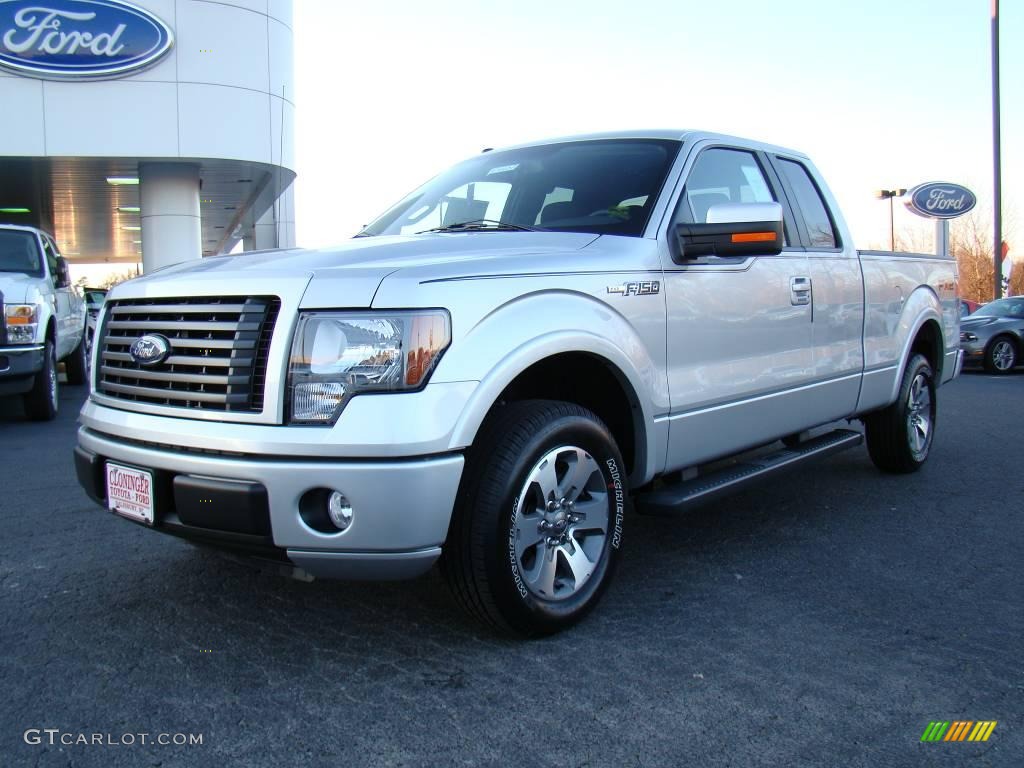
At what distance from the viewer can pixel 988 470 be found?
608 cm

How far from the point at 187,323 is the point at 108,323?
62 centimetres

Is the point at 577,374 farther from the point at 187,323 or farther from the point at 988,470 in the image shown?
the point at 988,470

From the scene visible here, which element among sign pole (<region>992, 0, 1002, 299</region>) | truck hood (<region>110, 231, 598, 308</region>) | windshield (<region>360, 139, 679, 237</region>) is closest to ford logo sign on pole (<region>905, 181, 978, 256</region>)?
sign pole (<region>992, 0, 1002, 299</region>)

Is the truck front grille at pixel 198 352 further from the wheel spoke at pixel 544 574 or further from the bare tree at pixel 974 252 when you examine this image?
the bare tree at pixel 974 252

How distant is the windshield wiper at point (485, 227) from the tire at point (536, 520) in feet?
2.97

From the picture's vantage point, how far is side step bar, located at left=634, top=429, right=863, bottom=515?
3.61m

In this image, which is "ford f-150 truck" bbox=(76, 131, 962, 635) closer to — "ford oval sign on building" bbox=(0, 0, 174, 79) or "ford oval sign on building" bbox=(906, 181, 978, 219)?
"ford oval sign on building" bbox=(0, 0, 174, 79)

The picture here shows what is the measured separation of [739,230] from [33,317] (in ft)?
22.9

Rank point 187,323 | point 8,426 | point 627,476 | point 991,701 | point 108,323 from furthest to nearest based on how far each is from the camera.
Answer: point 8,426, point 627,476, point 108,323, point 187,323, point 991,701

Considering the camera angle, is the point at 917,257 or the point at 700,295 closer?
the point at 700,295

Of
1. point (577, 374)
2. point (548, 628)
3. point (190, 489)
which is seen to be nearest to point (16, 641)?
point (190, 489)

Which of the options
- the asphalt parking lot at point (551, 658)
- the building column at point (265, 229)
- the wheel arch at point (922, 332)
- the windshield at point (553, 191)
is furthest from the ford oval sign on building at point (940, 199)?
the windshield at point (553, 191)

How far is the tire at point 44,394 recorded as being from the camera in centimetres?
856

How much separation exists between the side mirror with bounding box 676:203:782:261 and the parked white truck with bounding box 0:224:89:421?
22.0 ft
